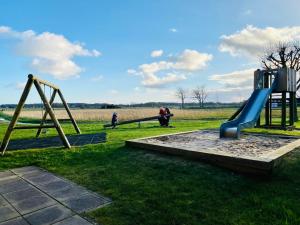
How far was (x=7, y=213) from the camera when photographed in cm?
364

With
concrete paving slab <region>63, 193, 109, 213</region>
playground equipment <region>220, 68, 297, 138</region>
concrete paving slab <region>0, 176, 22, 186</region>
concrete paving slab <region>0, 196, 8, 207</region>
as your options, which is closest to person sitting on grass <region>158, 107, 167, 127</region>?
playground equipment <region>220, 68, 297, 138</region>

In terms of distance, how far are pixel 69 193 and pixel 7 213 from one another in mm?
1002

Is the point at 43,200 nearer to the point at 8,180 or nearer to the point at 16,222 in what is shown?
the point at 16,222

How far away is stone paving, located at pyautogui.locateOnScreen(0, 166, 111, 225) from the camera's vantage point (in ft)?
11.2

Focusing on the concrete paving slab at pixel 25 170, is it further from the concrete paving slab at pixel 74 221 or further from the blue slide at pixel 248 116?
the blue slide at pixel 248 116

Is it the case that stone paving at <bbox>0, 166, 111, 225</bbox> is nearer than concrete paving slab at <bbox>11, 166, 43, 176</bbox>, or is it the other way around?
stone paving at <bbox>0, 166, 111, 225</bbox>

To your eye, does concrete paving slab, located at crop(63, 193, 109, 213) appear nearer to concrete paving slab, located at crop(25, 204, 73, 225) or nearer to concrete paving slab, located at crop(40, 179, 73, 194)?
concrete paving slab, located at crop(25, 204, 73, 225)

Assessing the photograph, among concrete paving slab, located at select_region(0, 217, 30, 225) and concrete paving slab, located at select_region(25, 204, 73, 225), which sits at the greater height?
concrete paving slab, located at select_region(25, 204, 73, 225)

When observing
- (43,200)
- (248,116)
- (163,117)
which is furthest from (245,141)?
(163,117)

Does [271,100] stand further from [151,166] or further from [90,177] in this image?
[90,177]

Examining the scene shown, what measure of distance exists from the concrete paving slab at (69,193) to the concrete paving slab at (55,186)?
136mm

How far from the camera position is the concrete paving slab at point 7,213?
350 cm

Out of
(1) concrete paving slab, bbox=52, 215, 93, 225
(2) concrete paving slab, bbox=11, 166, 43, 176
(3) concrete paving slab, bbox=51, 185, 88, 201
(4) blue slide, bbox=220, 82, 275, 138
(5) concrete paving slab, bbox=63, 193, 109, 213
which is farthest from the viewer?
(4) blue slide, bbox=220, 82, 275, 138

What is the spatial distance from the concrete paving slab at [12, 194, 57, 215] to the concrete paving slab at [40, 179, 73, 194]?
28 cm
